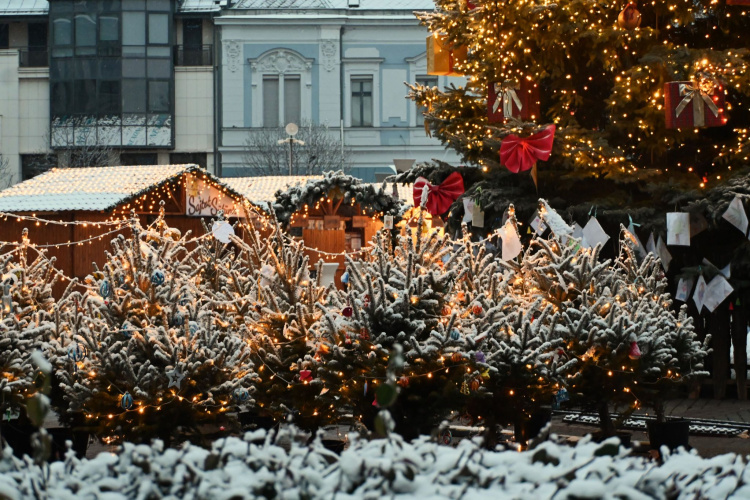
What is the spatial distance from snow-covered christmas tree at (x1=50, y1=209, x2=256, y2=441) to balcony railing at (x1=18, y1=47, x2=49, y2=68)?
38109 millimetres

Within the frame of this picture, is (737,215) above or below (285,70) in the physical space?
below

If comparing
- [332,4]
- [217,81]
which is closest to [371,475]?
[332,4]

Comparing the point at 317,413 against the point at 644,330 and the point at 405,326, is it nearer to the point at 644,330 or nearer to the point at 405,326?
the point at 405,326

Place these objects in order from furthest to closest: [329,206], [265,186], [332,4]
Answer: [332,4] → [265,186] → [329,206]

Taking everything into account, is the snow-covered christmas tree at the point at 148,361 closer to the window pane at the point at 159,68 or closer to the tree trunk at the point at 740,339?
the tree trunk at the point at 740,339

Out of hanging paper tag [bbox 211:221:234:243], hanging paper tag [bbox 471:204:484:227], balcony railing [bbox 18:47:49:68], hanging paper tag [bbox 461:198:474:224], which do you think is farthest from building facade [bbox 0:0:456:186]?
hanging paper tag [bbox 471:204:484:227]

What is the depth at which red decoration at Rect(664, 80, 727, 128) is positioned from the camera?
13.9 metres

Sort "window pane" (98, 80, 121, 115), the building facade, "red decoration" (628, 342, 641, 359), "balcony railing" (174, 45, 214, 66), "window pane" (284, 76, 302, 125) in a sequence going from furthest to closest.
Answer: "balcony railing" (174, 45, 214, 66) < "window pane" (284, 76, 302, 125) < "window pane" (98, 80, 121, 115) < the building facade < "red decoration" (628, 342, 641, 359)

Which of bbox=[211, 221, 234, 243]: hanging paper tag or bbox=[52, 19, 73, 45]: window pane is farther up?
bbox=[52, 19, 73, 45]: window pane

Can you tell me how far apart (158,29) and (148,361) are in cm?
3732

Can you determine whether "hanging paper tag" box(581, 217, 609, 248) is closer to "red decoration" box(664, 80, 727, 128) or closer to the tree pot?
"red decoration" box(664, 80, 727, 128)

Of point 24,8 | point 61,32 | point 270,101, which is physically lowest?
point 270,101

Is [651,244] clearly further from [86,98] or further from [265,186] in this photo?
[86,98]

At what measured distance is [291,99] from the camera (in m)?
44.5
